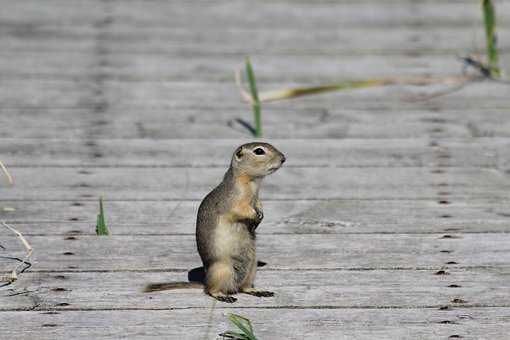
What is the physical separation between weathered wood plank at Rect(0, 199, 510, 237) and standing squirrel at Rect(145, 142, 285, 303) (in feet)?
1.91

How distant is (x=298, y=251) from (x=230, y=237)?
0.50 metres

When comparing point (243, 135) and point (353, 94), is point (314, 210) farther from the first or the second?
point (353, 94)

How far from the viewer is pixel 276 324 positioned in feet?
11.1

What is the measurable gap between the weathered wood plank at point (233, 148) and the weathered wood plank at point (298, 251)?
82 centimetres

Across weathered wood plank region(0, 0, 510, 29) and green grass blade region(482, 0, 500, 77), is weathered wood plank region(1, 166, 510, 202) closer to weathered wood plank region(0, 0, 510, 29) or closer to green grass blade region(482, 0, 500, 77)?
green grass blade region(482, 0, 500, 77)

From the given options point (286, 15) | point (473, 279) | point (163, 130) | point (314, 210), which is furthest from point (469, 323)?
point (286, 15)

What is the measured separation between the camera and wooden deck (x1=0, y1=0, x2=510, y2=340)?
353 centimetres

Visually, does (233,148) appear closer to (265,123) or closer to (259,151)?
(265,123)

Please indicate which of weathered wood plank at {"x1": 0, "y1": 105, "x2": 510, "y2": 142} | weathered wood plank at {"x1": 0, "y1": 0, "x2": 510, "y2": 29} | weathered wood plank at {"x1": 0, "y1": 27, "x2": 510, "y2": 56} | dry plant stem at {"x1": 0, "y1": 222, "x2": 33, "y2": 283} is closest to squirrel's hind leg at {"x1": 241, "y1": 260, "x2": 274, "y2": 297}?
dry plant stem at {"x1": 0, "y1": 222, "x2": 33, "y2": 283}

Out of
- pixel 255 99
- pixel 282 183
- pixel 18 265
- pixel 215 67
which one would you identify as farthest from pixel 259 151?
pixel 215 67

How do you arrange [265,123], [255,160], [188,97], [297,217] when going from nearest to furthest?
A: 1. [255,160]
2. [297,217]
3. [265,123]
4. [188,97]

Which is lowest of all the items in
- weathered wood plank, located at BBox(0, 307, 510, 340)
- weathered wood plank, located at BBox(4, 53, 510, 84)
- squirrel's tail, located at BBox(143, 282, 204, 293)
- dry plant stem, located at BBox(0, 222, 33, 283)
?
weathered wood plank, located at BBox(0, 307, 510, 340)

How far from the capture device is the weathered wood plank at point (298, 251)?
3881 millimetres

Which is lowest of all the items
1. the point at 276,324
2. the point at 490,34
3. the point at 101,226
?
the point at 276,324
